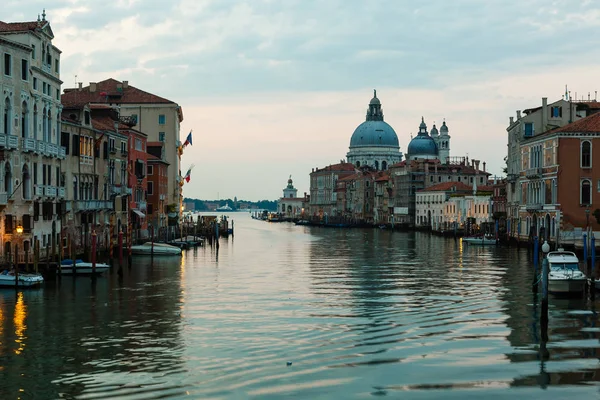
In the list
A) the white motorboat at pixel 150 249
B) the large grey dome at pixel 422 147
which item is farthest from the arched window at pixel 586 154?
the large grey dome at pixel 422 147

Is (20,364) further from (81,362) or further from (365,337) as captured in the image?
(365,337)

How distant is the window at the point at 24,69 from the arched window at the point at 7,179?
3.82 m

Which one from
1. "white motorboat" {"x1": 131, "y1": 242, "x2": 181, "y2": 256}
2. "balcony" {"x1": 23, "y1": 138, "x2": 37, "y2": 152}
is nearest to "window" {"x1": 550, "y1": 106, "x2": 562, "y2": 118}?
"white motorboat" {"x1": 131, "y1": 242, "x2": 181, "y2": 256}

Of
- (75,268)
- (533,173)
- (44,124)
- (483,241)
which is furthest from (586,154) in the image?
(75,268)

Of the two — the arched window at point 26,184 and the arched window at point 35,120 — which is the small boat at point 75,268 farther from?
the arched window at point 35,120

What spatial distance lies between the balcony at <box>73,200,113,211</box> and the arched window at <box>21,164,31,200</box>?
801cm

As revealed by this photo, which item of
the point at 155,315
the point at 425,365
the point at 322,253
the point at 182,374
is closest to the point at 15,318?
the point at 155,315

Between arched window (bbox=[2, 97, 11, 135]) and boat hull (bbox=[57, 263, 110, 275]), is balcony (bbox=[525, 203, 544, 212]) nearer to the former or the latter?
boat hull (bbox=[57, 263, 110, 275])

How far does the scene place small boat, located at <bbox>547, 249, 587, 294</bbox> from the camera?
98.1 feet

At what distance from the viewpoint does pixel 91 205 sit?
4772 centimetres

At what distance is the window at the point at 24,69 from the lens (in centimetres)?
3644

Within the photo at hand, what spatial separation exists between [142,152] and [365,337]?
4235 centimetres

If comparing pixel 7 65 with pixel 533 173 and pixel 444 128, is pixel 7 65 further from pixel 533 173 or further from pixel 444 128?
pixel 444 128

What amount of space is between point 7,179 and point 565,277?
20861mm
